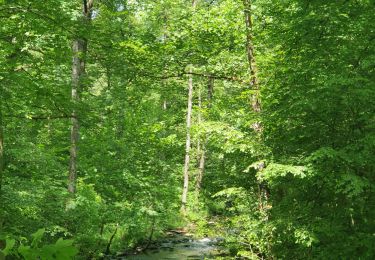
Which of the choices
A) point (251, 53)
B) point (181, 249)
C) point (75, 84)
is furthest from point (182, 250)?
point (251, 53)

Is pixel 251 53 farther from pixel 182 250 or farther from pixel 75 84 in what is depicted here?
pixel 182 250

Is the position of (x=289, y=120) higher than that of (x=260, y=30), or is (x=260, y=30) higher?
(x=260, y=30)

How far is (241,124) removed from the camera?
866 cm

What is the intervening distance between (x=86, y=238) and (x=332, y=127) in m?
8.62

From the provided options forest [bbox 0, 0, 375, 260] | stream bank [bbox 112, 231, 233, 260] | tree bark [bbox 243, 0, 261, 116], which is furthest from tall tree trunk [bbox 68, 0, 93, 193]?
tree bark [bbox 243, 0, 261, 116]

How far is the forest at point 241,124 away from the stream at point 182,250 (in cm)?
114

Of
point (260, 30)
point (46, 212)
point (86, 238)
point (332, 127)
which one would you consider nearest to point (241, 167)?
point (332, 127)

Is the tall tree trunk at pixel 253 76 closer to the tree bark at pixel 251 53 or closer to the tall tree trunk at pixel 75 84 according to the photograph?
the tree bark at pixel 251 53

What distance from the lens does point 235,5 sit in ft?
33.9

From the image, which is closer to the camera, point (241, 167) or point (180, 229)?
point (241, 167)

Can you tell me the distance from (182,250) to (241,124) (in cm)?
940

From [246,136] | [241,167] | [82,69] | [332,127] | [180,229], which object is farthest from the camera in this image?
[180,229]

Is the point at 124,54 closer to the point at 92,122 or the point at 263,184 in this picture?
the point at 92,122

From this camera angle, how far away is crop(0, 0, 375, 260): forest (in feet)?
20.8
